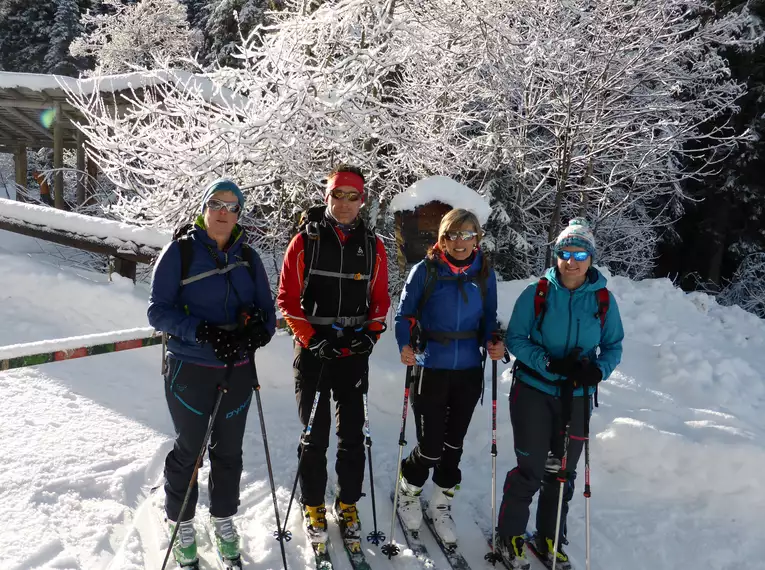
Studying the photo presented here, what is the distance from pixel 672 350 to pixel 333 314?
4.82m

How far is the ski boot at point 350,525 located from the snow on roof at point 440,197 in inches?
118

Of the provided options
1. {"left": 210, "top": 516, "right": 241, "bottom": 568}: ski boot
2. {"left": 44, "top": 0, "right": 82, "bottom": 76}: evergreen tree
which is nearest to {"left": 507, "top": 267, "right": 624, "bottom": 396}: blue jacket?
{"left": 210, "top": 516, "right": 241, "bottom": 568}: ski boot

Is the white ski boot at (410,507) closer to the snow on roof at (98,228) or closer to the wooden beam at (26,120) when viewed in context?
the snow on roof at (98,228)

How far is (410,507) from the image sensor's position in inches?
143

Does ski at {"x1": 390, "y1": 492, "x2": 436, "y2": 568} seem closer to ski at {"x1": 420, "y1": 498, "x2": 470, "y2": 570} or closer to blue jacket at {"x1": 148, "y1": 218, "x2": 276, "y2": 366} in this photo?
ski at {"x1": 420, "y1": 498, "x2": 470, "y2": 570}

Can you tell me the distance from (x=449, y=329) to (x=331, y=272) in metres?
0.82

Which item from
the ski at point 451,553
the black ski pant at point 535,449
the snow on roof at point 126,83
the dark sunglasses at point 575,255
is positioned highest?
the snow on roof at point 126,83

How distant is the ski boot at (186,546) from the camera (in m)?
3.01

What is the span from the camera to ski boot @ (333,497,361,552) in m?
3.34

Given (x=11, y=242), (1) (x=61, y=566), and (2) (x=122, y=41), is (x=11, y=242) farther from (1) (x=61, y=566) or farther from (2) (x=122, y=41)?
(2) (x=122, y=41)

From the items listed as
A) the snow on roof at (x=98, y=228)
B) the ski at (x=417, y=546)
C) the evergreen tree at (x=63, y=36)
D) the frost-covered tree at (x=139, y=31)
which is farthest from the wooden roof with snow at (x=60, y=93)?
the evergreen tree at (x=63, y=36)

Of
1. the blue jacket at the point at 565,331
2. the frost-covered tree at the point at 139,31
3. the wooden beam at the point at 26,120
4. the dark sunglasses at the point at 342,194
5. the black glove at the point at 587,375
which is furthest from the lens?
the frost-covered tree at the point at 139,31

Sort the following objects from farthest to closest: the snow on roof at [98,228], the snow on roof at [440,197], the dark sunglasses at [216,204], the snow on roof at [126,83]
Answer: the snow on roof at [126,83] → the snow on roof at [98,228] → the snow on roof at [440,197] → the dark sunglasses at [216,204]

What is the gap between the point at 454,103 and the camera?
8.23 m
